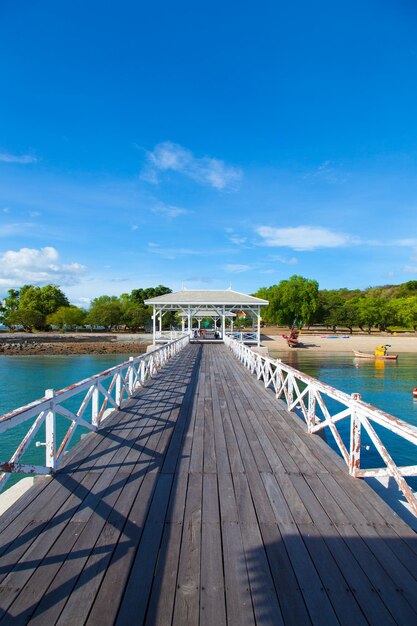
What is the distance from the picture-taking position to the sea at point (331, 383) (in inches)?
432

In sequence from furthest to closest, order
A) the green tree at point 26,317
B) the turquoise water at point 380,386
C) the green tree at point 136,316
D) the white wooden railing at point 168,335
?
the green tree at point 136,316
the green tree at point 26,317
the white wooden railing at point 168,335
the turquoise water at point 380,386

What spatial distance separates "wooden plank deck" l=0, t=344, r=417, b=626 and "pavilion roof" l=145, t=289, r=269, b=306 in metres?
18.1

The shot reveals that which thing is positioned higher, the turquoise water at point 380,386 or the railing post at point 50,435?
the railing post at point 50,435

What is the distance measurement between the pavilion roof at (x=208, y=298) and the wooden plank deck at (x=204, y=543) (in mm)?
18084

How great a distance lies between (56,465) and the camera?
395cm

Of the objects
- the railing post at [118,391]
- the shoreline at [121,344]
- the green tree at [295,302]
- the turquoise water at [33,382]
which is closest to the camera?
the railing post at [118,391]

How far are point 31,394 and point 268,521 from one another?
1855cm

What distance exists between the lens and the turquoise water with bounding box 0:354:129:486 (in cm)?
1112

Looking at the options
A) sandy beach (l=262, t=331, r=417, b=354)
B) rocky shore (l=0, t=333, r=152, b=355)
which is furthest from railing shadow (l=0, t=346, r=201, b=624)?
sandy beach (l=262, t=331, r=417, b=354)

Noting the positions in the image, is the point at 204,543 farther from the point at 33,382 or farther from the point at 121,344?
the point at 121,344

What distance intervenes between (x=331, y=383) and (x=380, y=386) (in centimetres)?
→ 282

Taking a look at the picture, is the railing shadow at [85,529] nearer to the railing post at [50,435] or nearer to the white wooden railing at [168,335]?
the railing post at [50,435]

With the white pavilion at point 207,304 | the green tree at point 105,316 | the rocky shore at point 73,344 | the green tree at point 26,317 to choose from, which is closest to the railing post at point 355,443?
the white pavilion at point 207,304

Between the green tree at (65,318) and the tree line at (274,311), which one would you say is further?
the green tree at (65,318)
